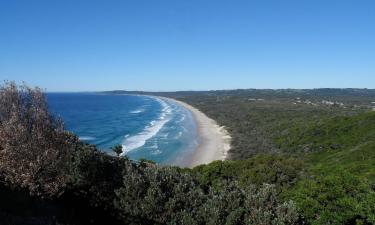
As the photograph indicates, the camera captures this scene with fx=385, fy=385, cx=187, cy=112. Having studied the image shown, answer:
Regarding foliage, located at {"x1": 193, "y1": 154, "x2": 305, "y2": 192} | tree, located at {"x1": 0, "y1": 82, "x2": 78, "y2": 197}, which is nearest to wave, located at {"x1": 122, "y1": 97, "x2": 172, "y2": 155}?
foliage, located at {"x1": 193, "y1": 154, "x2": 305, "y2": 192}

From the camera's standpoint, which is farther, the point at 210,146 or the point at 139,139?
the point at 139,139

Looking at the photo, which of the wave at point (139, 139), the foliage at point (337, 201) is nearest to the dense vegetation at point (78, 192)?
the foliage at point (337, 201)

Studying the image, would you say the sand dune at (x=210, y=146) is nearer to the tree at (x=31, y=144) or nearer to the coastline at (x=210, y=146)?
the coastline at (x=210, y=146)

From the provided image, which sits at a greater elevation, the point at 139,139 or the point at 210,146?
the point at 139,139

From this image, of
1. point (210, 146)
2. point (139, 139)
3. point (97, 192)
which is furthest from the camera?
point (139, 139)

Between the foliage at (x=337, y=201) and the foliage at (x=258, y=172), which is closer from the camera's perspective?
the foliage at (x=337, y=201)

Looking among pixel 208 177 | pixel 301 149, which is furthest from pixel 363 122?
pixel 208 177

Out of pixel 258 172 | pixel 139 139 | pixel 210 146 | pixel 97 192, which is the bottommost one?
pixel 210 146

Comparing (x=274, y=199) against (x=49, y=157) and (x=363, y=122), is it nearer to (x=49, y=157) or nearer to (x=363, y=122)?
(x=49, y=157)

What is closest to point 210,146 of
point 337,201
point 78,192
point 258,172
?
point 258,172

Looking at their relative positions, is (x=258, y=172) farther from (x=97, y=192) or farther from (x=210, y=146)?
(x=210, y=146)

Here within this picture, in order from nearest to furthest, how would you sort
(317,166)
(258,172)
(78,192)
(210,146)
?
(78,192) → (258,172) → (317,166) → (210,146)
